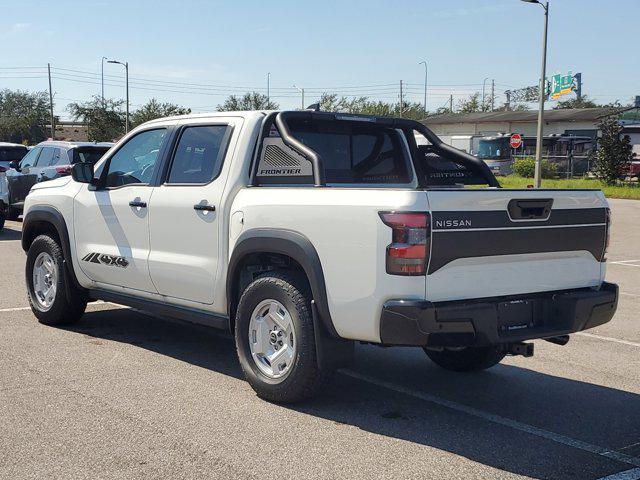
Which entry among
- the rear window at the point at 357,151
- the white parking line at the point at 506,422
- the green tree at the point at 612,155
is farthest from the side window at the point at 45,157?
→ the green tree at the point at 612,155

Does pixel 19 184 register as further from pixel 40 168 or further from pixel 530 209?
pixel 530 209

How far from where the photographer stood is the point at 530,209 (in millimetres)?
4953

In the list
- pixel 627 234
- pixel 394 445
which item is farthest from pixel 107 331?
pixel 627 234

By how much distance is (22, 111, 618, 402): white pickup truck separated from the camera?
4.64 meters

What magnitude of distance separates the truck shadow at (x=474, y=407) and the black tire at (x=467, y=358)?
0.28ft

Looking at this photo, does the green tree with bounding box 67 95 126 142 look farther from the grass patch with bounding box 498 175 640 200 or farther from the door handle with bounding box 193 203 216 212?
the door handle with bounding box 193 203 216 212

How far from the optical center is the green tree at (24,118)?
89375 mm

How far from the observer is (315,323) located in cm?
503

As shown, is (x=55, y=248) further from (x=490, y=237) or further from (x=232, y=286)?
(x=490, y=237)

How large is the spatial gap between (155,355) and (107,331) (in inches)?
43.7

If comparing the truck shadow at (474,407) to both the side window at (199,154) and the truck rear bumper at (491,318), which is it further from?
the side window at (199,154)

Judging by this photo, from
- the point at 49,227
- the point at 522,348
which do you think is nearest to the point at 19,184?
the point at 49,227

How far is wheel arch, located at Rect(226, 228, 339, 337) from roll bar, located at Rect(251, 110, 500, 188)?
0.48 metres

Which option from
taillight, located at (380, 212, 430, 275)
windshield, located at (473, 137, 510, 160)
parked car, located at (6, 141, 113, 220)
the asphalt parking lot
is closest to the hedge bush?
windshield, located at (473, 137, 510, 160)
